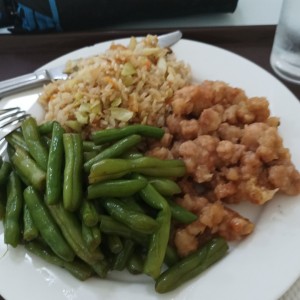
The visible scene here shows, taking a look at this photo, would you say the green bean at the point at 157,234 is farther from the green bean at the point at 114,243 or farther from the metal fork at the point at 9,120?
the metal fork at the point at 9,120

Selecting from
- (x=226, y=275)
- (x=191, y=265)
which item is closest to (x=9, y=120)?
(x=191, y=265)

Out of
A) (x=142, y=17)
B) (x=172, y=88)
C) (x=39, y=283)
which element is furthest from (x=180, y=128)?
(x=142, y=17)

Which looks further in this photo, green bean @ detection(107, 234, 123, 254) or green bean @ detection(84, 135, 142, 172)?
green bean @ detection(84, 135, 142, 172)

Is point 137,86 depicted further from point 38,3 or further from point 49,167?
point 38,3

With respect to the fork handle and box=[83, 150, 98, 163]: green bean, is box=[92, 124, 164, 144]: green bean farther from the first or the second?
the fork handle

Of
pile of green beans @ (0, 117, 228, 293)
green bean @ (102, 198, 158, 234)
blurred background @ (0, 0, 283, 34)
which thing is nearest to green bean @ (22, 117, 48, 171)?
pile of green beans @ (0, 117, 228, 293)

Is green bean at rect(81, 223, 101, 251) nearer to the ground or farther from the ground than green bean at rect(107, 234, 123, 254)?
farther from the ground

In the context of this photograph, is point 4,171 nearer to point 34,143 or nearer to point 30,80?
point 34,143
